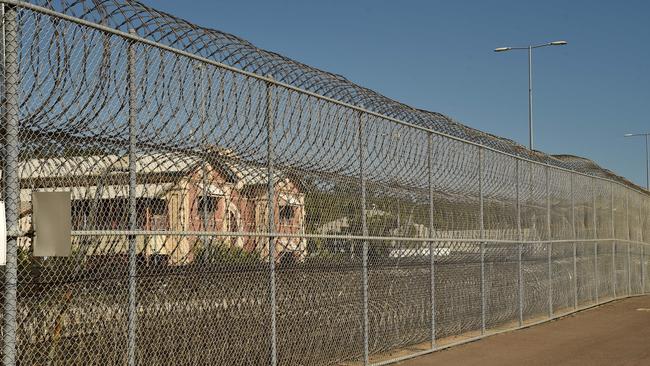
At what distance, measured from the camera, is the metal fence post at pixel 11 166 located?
17.3 ft

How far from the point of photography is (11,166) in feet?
17.6

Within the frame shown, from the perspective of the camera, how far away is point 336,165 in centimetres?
933

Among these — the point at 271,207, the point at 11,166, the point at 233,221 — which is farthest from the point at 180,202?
the point at 11,166

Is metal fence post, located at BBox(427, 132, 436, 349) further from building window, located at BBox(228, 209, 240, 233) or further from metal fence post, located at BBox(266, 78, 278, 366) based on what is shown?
building window, located at BBox(228, 209, 240, 233)

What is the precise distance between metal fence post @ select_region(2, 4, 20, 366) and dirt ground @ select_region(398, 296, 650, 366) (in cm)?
579

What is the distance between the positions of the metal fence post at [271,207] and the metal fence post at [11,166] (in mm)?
2850

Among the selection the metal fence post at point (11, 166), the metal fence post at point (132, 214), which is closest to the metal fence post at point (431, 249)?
the metal fence post at point (132, 214)

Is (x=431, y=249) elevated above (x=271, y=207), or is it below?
below

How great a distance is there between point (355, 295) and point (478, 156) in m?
4.44

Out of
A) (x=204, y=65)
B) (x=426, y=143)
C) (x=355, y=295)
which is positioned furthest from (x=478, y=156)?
(x=204, y=65)

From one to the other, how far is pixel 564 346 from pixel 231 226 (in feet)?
21.9

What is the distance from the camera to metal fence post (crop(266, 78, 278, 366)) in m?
7.91

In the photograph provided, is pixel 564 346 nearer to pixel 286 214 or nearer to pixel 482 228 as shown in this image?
pixel 482 228

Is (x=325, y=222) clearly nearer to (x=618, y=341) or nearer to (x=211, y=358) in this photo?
(x=211, y=358)
